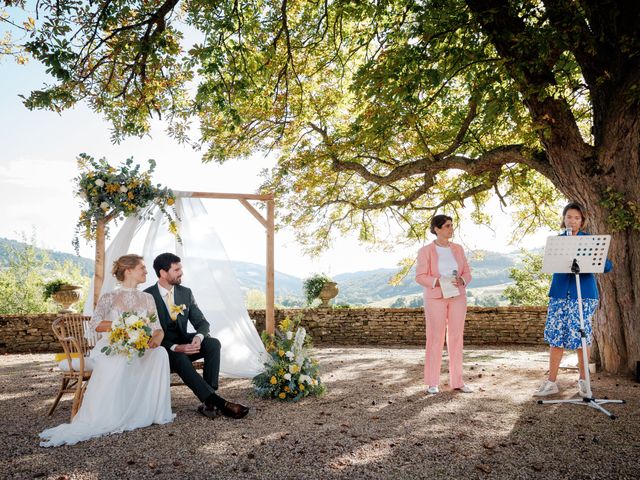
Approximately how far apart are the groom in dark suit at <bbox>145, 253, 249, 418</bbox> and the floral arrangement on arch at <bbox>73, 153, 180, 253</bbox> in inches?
36.3

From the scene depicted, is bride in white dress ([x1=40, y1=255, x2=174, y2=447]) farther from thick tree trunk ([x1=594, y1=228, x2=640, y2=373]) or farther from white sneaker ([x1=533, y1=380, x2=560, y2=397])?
thick tree trunk ([x1=594, y1=228, x2=640, y2=373])

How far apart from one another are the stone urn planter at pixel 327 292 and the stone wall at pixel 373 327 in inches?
15.1

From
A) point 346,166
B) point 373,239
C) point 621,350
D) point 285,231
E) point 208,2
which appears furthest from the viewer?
point 373,239

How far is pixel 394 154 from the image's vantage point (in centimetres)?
896

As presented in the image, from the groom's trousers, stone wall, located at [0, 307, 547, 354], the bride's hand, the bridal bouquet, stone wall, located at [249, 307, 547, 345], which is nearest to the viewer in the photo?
the bridal bouquet

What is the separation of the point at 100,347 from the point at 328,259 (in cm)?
749

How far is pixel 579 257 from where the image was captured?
4.51 m

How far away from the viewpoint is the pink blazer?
5.07 metres

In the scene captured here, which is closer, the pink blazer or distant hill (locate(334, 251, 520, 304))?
the pink blazer

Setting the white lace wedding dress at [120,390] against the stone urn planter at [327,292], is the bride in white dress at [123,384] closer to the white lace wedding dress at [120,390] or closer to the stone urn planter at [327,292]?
the white lace wedding dress at [120,390]

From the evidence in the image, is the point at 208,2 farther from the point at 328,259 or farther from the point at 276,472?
the point at 328,259

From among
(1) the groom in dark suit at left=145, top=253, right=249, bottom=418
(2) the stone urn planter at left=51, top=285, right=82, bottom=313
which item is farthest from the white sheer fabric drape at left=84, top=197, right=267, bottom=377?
(2) the stone urn planter at left=51, top=285, right=82, bottom=313

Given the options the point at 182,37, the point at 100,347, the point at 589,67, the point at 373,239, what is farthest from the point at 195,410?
the point at 373,239

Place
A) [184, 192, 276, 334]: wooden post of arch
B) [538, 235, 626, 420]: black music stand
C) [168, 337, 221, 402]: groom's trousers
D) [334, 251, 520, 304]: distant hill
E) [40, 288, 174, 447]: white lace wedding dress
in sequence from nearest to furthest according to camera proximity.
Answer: [40, 288, 174, 447]: white lace wedding dress < [168, 337, 221, 402]: groom's trousers < [538, 235, 626, 420]: black music stand < [184, 192, 276, 334]: wooden post of arch < [334, 251, 520, 304]: distant hill
